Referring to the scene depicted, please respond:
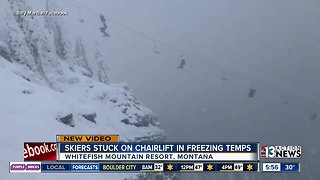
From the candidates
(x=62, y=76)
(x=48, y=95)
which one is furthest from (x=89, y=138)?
(x=62, y=76)

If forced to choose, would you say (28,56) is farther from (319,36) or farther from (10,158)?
(319,36)

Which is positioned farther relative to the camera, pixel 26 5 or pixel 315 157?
pixel 315 157

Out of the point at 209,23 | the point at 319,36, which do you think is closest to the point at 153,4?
the point at 209,23

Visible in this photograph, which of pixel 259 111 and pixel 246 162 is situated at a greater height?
pixel 259 111

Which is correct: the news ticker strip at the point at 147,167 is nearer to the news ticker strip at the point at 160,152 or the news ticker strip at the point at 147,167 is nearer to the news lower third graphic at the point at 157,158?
the news lower third graphic at the point at 157,158

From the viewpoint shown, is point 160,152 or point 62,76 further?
point 62,76

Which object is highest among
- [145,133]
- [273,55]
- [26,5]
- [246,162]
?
Result: [273,55]

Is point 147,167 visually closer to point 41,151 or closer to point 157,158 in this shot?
point 157,158

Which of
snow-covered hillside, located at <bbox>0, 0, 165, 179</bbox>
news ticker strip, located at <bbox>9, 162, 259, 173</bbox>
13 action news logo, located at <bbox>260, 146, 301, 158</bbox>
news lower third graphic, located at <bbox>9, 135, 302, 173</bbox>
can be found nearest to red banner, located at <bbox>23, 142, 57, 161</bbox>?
news lower third graphic, located at <bbox>9, 135, 302, 173</bbox>
